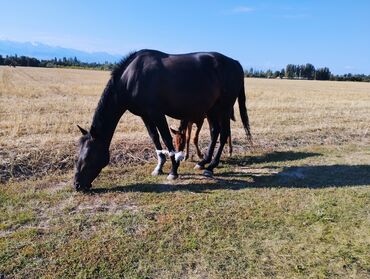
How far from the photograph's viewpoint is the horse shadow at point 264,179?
242 inches

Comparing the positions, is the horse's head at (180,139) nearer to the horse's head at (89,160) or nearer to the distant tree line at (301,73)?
the horse's head at (89,160)

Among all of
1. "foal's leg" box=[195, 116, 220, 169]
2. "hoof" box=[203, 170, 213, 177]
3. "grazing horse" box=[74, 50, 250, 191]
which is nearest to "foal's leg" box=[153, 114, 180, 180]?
"grazing horse" box=[74, 50, 250, 191]

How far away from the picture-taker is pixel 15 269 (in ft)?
12.0

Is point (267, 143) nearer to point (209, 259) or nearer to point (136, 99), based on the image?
point (136, 99)

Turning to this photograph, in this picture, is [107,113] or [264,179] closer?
[107,113]

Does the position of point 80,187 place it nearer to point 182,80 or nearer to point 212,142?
point 182,80

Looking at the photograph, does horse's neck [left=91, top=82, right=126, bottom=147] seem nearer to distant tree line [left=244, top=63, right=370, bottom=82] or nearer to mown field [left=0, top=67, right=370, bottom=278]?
mown field [left=0, top=67, right=370, bottom=278]

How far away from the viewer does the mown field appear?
380 cm

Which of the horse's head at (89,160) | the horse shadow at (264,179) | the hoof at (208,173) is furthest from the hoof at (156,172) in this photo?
the horse's head at (89,160)

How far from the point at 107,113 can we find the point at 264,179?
10.1 feet

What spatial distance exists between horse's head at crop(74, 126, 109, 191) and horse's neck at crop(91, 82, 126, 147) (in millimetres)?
179

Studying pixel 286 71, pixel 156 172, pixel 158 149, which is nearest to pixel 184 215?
pixel 156 172

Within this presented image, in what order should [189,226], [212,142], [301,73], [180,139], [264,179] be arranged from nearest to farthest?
[189,226] → [264,179] → [212,142] → [180,139] → [301,73]

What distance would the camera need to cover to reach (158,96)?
6.35 m
